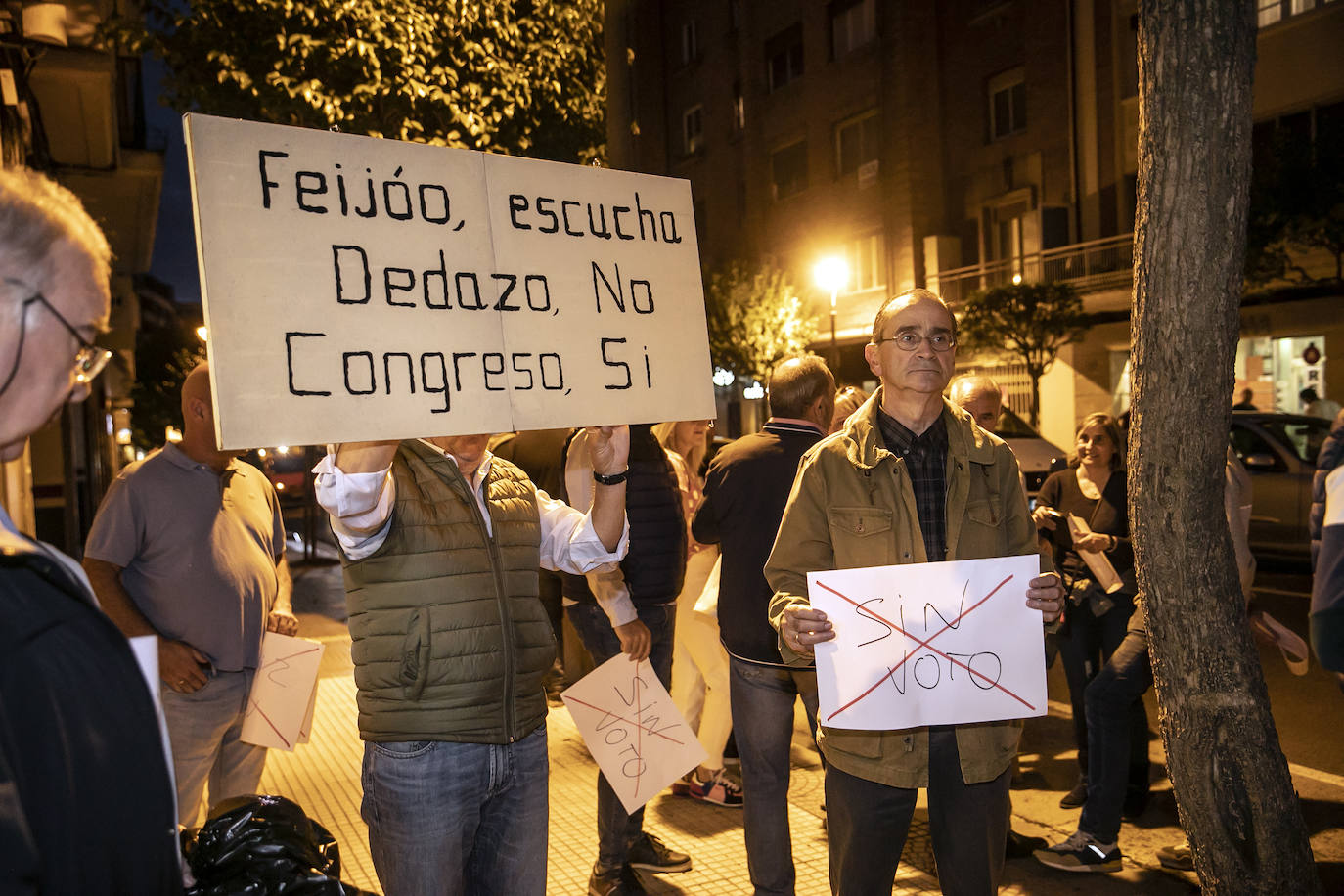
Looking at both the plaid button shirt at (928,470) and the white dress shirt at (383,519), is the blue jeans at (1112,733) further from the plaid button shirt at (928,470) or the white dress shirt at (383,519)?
the white dress shirt at (383,519)

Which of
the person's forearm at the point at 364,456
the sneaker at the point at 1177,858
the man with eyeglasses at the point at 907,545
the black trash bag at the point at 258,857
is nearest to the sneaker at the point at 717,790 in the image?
the sneaker at the point at 1177,858

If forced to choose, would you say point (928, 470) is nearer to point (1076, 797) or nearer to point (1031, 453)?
point (1076, 797)

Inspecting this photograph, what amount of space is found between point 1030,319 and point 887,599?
1979 cm

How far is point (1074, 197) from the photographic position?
2370 cm

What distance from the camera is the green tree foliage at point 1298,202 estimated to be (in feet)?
52.7

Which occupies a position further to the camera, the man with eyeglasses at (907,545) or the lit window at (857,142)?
the lit window at (857,142)

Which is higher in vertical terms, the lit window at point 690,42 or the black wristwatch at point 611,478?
the lit window at point 690,42

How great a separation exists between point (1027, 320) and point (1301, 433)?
9024 mm

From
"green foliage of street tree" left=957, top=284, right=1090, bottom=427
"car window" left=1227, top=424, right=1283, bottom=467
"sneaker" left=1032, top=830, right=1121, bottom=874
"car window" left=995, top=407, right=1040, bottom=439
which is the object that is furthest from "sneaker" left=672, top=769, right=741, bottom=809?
"green foliage of street tree" left=957, top=284, right=1090, bottom=427

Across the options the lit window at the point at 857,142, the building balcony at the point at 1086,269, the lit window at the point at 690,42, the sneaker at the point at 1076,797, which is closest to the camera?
the sneaker at the point at 1076,797

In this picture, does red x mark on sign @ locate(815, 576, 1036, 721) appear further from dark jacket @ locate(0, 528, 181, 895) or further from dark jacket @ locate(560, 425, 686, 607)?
dark jacket @ locate(560, 425, 686, 607)

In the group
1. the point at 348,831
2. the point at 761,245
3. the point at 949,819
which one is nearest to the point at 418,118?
the point at 348,831

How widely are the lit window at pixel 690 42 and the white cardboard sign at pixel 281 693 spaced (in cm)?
3466

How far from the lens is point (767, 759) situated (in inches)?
147
